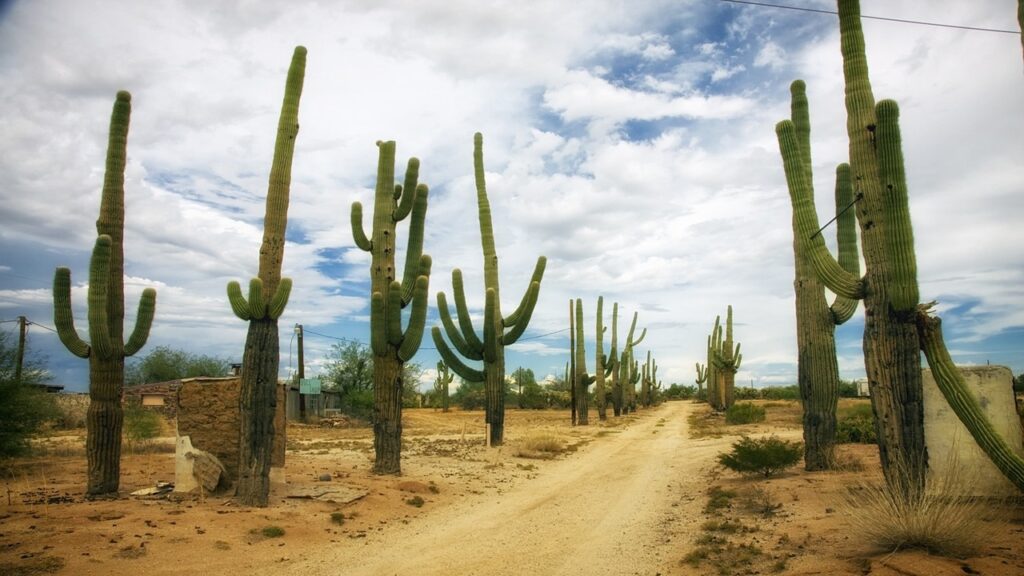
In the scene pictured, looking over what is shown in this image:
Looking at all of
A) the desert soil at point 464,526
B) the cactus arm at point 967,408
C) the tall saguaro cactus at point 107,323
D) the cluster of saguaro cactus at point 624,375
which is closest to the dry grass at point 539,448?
the desert soil at point 464,526

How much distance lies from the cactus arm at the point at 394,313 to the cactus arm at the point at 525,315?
23.5ft

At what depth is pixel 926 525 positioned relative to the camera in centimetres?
547

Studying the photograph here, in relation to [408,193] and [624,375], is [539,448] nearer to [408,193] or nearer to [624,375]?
[408,193]

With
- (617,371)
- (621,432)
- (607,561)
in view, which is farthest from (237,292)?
(617,371)

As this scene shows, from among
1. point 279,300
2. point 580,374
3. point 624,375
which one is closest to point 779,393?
point 624,375

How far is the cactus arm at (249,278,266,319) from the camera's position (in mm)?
9102

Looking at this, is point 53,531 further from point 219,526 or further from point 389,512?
point 389,512

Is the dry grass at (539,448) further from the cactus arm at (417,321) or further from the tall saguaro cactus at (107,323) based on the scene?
the tall saguaro cactus at (107,323)

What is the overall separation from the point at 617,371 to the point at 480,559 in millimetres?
31504

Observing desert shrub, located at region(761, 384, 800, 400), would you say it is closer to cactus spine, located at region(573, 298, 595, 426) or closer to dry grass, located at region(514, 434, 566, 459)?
cactus spine, located at region(573, 298, 595, 426)

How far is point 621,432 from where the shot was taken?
26.2 m

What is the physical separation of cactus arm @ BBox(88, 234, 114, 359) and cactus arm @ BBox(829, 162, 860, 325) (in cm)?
1126

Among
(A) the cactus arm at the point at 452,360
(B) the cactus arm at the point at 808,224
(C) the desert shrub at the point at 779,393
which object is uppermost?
(B) the cactus arm at the point at 808,224

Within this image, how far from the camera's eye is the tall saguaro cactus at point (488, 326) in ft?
60.3
